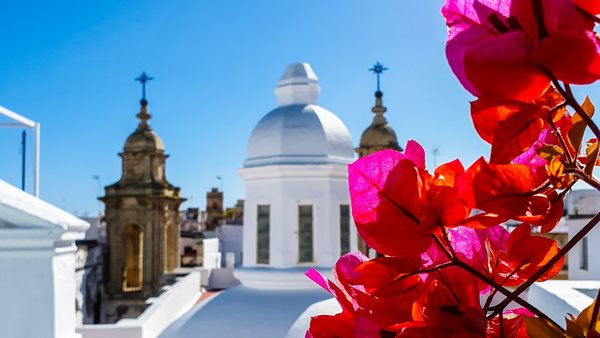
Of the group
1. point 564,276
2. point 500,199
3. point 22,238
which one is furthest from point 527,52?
point 564,276

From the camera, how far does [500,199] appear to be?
0.49 metres

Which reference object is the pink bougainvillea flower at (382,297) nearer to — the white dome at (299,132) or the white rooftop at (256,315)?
the white rooftop at (256,315)

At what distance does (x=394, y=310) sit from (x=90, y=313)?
18887mm

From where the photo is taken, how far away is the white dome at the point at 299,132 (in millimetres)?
7359

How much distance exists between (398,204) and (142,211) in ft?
61.3

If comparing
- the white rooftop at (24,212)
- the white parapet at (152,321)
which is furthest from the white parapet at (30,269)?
the white parapet at (152,321)

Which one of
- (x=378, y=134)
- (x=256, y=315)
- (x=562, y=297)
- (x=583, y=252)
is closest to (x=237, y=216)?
(x=378, y=134)

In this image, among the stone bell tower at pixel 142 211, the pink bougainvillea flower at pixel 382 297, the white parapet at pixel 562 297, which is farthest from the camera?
the stone bell tower at pixel 142 211

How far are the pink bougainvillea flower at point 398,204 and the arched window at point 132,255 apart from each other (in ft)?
62.8

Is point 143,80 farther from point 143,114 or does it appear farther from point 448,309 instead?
point 448,309

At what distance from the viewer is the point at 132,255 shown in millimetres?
19625

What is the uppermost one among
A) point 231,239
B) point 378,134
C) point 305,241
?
point 378,134

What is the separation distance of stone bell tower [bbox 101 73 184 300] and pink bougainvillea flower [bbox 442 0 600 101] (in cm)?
1853

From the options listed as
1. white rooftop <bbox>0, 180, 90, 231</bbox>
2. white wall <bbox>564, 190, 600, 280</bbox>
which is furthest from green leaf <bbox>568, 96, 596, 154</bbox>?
white wall <bbox>564, 190, 600, 280</bbox>
